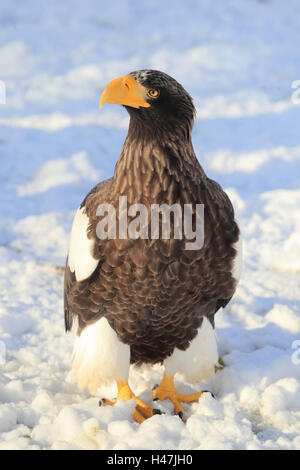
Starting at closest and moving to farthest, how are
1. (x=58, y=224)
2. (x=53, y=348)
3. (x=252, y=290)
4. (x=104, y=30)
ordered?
(x=53, y=348) → (x=252, y=290) → (x=58, y=224) → (x=104, y=30)

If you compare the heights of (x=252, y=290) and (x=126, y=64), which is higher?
(x=126, y=64)

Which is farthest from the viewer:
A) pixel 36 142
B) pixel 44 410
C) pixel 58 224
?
pixel 36 142

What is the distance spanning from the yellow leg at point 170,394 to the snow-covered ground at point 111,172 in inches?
2.5

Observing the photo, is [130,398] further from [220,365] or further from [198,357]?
[220,365]

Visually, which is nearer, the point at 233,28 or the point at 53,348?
the point at 53,348

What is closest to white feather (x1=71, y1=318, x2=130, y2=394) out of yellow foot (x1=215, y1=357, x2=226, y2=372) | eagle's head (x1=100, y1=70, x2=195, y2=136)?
yellow foot (x1=215, y1=357, x2=226, y2=372)

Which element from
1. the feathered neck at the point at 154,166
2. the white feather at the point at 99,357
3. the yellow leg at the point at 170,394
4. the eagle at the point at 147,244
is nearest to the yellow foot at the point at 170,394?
the yellow leg at the point at 170,394

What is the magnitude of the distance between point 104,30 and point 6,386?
8.68 m

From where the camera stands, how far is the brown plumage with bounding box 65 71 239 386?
2693 millimetres

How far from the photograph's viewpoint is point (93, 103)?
29.1 feet

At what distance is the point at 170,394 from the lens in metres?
3.27

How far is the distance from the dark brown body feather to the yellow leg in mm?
419
